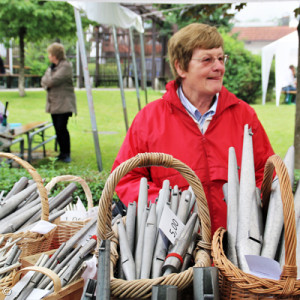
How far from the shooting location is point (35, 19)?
461 inches

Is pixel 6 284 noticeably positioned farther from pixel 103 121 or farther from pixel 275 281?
pixel 103 121

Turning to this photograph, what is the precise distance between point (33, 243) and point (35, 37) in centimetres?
1257

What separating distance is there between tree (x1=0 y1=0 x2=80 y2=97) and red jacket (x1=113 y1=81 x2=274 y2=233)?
1007 cm

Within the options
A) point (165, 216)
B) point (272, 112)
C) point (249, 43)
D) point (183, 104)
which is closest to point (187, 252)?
point (165, 216)

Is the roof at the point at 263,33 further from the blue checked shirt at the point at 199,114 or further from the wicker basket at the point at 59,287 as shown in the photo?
the wicker basket at the point at 59,287

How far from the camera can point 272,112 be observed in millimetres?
15219

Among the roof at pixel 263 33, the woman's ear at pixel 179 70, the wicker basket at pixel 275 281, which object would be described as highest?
the roof at pixel 263 33

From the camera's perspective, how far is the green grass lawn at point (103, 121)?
26.2 ft

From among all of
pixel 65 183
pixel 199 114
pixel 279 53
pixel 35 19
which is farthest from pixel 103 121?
pixel 199 114

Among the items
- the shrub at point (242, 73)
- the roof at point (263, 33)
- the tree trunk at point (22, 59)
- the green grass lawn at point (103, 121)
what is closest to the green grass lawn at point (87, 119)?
the green grass lawn at point (103, 121)

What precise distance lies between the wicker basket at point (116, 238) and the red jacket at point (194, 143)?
53cm

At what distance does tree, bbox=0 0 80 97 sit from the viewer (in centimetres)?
1115

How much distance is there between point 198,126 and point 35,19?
10.9 metres

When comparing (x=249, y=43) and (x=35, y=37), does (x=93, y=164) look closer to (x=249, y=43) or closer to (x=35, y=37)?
(x=35, y=37)
